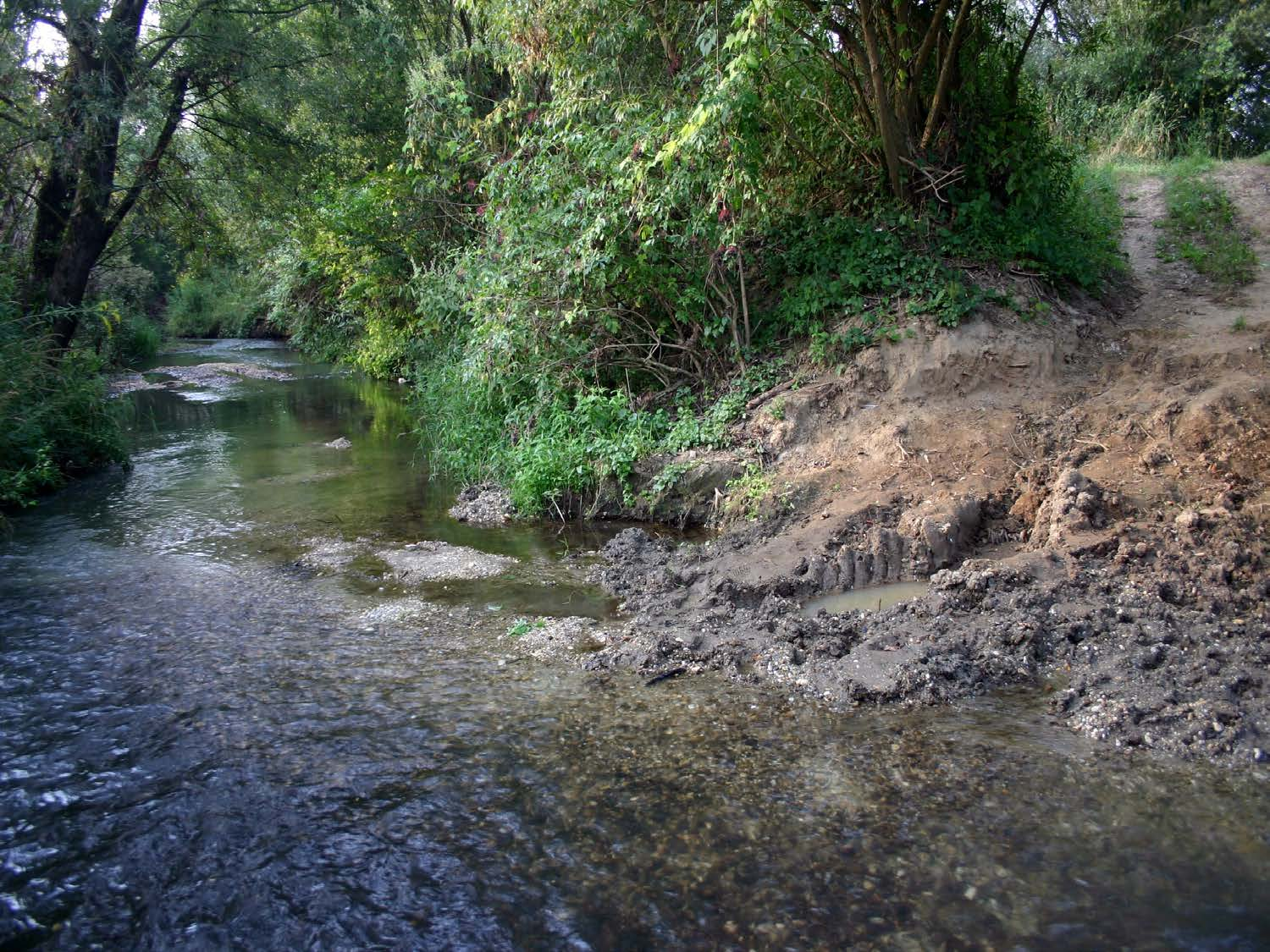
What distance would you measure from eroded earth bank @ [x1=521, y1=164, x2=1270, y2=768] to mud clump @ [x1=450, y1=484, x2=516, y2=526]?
1.76 m

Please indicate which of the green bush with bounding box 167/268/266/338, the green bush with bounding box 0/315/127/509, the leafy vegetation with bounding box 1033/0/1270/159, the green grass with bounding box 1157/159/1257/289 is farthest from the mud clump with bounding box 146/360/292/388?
the green grass with bounding box 1157/159/1257/289

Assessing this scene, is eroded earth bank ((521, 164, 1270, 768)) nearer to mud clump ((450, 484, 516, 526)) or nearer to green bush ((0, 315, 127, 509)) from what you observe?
mud clump ((450, 484, 516, 526))

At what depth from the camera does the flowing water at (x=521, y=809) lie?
314 centimetres

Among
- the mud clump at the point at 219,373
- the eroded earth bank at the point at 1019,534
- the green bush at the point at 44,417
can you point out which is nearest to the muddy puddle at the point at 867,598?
the eroded earth bank at the point at 1019,534

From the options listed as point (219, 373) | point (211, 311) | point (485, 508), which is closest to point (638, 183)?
point (485, 508)

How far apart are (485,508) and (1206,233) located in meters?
8.68

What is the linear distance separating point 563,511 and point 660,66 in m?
5.05

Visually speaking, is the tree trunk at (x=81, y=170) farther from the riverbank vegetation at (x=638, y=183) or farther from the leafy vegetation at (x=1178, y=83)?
the leafy vegetation at (x=1178, y=83)

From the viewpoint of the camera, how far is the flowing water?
3.14 meters

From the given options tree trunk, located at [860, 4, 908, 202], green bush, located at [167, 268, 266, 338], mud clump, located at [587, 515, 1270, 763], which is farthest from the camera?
green bush, located at [167, 268, 266, 338]

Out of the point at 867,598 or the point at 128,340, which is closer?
the point at 867,598

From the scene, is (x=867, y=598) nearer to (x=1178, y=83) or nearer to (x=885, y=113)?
(x=885, y=113)

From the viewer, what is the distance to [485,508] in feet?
28.7

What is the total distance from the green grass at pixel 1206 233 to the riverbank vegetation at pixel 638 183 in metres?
0.82
